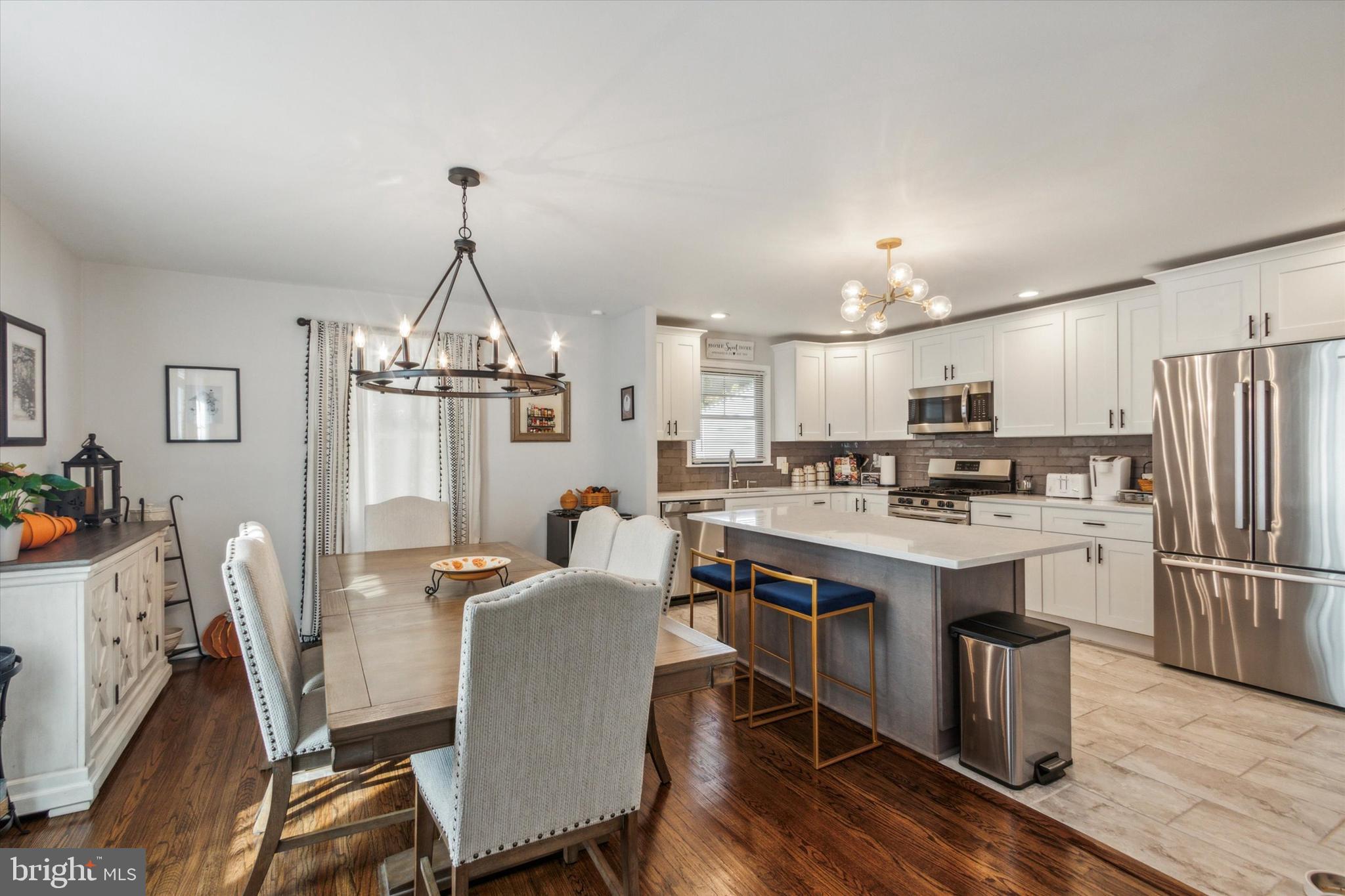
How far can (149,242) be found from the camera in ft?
11.3

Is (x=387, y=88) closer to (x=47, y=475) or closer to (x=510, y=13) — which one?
(x=510, y=13)

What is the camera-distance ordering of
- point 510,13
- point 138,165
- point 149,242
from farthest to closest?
point 149,242 → point 138,165 → point 510,13

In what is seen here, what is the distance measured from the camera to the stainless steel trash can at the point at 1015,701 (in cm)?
244

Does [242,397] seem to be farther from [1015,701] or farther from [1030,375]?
[1030,375]

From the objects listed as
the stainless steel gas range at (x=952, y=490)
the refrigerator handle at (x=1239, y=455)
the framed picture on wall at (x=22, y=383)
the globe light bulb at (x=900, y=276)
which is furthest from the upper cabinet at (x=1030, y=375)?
the framed picture on wall at (x=22, y=383)

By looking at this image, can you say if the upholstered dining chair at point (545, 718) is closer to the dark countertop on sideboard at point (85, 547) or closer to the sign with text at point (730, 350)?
the dark countertop on sideboard at point (85, 547)

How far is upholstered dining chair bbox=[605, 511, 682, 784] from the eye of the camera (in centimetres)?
245

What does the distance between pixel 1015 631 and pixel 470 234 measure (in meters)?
3.13

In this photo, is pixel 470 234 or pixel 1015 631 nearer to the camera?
pixel 1015 631

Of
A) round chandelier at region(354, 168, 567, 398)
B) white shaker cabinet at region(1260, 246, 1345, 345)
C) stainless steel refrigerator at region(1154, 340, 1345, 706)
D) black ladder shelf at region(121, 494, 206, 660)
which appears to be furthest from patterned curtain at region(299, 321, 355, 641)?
white shaker cabinet at region(1260, 246, 1345, 345)

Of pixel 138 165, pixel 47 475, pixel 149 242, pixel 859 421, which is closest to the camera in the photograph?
pixel 138 165

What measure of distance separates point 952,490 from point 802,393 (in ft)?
5.33

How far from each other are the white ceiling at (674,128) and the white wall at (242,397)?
0.41 m

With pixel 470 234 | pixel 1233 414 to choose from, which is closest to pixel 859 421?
pixel 1233 414
